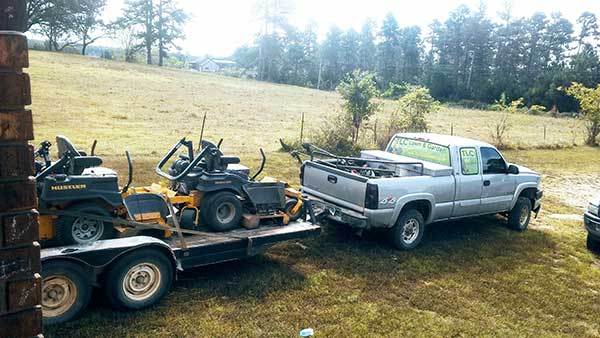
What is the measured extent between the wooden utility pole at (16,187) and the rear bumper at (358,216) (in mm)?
5438

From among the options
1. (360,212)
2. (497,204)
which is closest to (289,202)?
(360,212)

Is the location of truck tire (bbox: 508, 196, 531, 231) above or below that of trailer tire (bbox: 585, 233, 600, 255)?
above

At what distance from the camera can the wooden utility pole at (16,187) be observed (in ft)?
6.41

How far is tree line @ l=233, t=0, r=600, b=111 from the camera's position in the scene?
67312 mm

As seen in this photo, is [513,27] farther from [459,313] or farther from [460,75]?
[459,313]

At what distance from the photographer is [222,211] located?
640cm

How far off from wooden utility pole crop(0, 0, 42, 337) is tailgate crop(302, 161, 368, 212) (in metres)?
5.53

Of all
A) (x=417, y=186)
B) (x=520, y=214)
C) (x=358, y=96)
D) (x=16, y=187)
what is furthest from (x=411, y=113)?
(x=16, y=187)

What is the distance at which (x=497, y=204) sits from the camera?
8828 mm

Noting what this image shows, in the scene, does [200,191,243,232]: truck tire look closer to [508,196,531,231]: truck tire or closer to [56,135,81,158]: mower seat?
[56,135,81,158]: mower seat

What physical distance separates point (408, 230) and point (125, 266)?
14.3 ft

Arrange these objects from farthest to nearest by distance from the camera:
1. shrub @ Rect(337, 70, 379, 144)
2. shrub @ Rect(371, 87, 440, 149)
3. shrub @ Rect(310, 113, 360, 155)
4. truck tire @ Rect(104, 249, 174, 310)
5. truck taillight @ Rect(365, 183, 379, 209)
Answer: shrub @ Rect(371, 87, 440, 149), shrub @ Rect(337, 70, 379, 144), shrub @ Rect(310, 113, 360, 155), truck taillight @ Rect(365, 183, 379, 209), truck tire @ Rect(104, 249, 174, 310)

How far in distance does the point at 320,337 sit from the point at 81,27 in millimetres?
62148

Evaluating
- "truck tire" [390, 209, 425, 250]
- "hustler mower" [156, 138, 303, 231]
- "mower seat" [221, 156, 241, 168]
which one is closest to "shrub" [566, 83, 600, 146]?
"truck tire" [390, 209, 425, 250]
